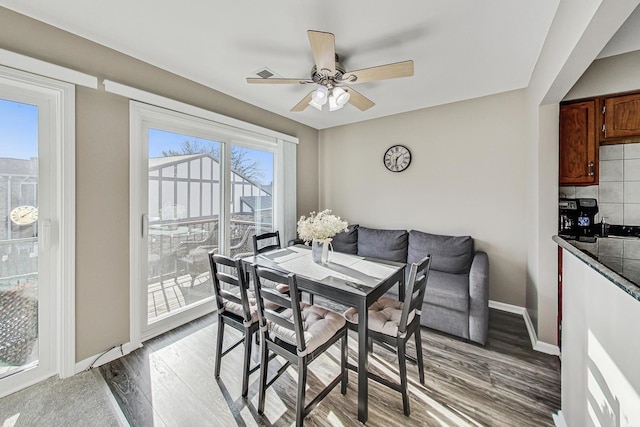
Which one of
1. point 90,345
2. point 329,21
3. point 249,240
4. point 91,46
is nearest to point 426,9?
point 329,21

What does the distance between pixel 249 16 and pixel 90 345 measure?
281 cm

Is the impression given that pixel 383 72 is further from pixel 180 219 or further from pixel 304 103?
pixel 180 219

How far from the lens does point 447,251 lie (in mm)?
3021

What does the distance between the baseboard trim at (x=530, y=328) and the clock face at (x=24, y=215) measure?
4204mm

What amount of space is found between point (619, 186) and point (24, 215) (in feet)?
16.2

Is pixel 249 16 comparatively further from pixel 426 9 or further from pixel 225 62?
pixel 426 9

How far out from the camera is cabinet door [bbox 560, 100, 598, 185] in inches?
85.7

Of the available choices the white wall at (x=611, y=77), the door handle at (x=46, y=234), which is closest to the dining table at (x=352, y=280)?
the door handle at (x=46, y=234)

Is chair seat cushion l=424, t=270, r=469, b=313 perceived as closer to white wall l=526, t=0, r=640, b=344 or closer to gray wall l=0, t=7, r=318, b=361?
white wall l=526, t=0, r=640, b=344

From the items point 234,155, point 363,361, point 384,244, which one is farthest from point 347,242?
point 363,361

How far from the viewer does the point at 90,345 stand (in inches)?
80.0

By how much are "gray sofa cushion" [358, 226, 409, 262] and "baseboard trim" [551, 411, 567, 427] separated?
1.93 metres

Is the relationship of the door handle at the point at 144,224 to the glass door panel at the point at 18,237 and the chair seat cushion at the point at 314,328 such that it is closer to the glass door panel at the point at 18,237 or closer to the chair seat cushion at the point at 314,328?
the glass door panel at the point at 18,237

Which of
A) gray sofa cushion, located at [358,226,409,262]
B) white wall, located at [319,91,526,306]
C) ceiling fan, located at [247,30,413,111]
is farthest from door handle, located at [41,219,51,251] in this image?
white wall, located at [319,91,526,306]
